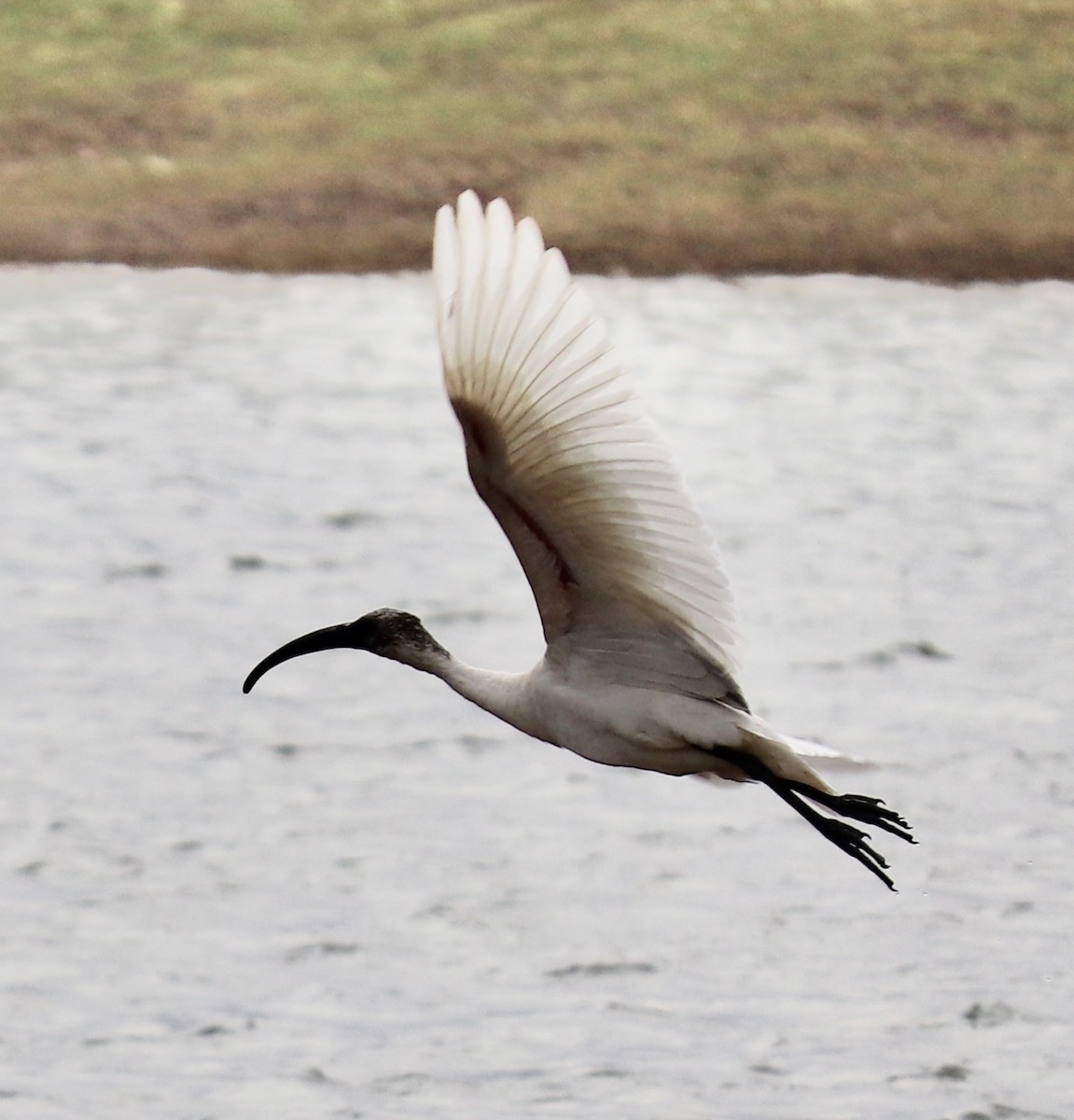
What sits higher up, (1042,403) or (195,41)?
(195,41)

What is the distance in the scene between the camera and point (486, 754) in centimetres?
1853

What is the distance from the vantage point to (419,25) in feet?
99.2

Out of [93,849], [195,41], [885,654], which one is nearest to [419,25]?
[195,41]

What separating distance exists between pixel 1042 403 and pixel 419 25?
29.8 ft

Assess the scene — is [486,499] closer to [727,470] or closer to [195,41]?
[727,470]

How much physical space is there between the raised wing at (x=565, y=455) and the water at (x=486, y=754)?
636 cm

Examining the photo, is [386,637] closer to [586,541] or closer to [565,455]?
[586,541]

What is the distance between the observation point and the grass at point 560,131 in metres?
27.4

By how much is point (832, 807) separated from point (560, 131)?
69.1 ft

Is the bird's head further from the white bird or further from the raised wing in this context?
the raised wing

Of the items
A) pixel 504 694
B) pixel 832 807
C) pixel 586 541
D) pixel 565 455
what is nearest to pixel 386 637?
pixel 504 694

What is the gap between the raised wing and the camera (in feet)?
24.2

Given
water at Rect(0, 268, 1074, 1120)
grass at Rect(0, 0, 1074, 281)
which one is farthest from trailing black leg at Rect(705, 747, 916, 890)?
grass at Rect(0, 0, 1074, 281)

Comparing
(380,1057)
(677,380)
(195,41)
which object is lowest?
(380,1057)
